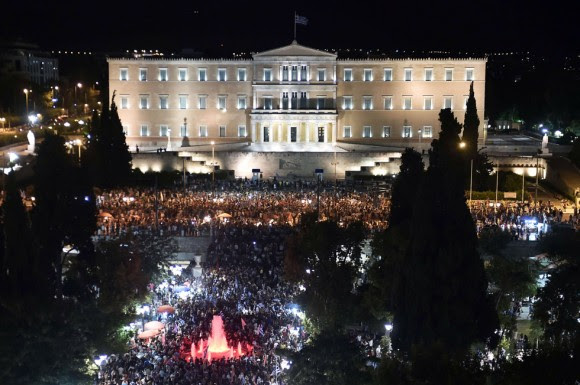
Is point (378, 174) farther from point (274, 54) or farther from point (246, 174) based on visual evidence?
point (274, 54)

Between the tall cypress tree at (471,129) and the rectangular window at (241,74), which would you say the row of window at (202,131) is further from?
the tall cypress tree at (471,129)

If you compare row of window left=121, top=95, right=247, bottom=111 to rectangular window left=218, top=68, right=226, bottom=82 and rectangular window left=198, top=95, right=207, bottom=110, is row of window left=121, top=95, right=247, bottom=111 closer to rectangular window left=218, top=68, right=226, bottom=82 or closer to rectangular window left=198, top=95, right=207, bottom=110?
rectangular window left=198, top=95, right=207, bottom=110

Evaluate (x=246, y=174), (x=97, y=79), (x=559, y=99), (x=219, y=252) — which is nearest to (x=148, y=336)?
(x=219, y=252)

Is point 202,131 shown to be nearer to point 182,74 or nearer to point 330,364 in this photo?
point 182,74

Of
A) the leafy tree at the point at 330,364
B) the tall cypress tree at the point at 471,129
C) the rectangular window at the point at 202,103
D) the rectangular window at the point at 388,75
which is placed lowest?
the leafy tree at the point at 330,364

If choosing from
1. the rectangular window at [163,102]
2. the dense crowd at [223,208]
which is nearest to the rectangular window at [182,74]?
the rectangular window at [163,102]
